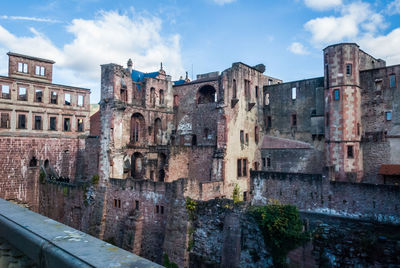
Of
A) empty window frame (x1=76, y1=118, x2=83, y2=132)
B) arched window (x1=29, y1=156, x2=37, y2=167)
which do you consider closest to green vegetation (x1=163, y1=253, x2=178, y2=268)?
arched window (x1=29, y1=156, x2=37, y2=167)

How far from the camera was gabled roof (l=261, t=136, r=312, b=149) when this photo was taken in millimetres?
29217

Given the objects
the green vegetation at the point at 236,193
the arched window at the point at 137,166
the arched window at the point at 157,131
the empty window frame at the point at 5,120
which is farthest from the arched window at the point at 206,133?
the empty window frame at the point at 5,120

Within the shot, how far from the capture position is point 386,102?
82.2 feet

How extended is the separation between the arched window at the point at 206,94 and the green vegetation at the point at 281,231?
19.4 meters

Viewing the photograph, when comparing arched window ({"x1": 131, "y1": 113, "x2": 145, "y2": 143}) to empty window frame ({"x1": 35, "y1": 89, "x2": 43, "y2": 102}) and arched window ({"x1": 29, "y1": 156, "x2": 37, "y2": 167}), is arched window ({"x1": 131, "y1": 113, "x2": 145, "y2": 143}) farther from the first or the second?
empty window frame ({"x1": 35, "y1": 89, "x2": 43, "y2": 102})

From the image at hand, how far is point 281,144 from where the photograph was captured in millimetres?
30656

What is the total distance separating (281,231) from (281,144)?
1708 cm

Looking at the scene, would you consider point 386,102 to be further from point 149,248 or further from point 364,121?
point 149,248

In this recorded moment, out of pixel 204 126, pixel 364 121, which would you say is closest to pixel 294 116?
pixel 364 121

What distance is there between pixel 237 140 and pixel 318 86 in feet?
30.4

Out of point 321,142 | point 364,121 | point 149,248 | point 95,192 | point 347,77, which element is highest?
point 347,77

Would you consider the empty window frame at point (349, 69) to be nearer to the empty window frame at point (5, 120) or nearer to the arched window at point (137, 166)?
the arched window at point (137, 166)

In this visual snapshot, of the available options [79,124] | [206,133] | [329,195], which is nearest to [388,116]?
[329,195]

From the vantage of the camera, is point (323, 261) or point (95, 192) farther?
point (95, 192)
